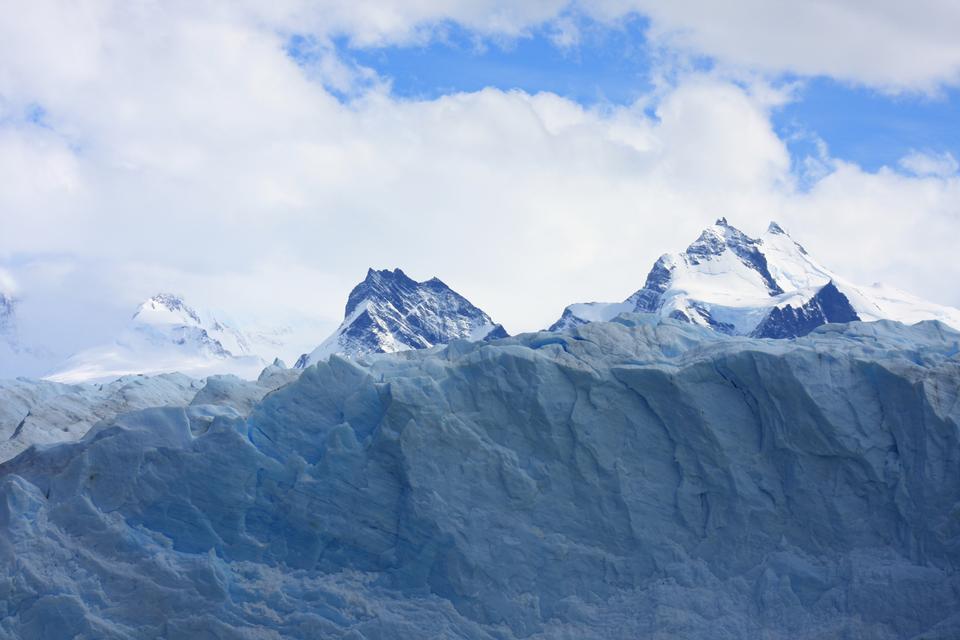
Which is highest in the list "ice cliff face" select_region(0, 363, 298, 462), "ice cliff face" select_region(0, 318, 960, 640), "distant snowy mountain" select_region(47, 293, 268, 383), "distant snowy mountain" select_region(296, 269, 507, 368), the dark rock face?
"distant snowy mountain" select_region(47, 293, 268, 383)

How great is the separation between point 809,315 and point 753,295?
1505cm

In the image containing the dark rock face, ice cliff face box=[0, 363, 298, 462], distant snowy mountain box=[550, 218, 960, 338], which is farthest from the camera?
distant snowy mountain box=[550, 218, 960, 338]

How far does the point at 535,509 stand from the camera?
33781 mm

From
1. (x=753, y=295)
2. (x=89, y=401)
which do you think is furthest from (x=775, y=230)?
(x=89, y=401)

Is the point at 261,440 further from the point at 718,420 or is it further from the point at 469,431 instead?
the point at 718,420

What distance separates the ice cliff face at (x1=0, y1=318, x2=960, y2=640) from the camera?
1266 inches

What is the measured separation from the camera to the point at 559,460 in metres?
34.2

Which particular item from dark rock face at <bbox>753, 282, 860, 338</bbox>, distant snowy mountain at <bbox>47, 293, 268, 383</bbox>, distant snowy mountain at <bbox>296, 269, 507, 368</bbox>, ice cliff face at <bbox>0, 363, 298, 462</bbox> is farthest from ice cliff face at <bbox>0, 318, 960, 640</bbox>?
distant snowy mountain at <bbox>47, 293, 268, 383</bbox>

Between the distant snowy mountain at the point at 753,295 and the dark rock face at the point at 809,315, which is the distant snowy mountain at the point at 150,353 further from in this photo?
the dark rock face at the point at 809,315

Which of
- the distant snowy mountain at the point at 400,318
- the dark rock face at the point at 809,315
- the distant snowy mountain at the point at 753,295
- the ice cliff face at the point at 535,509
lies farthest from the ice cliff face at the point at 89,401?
the distant snowy mountain at the point at 400,318

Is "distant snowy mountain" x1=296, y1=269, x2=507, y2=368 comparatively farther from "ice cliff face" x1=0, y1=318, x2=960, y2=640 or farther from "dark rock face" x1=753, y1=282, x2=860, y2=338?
"ice cliff face" x1=0, y1=318, x2=960, y2=640

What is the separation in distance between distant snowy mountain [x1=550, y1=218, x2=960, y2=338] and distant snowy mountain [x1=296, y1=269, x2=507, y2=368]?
58.1 ft

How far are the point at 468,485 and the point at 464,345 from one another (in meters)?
6.91

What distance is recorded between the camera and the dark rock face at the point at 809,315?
98250 millimetres
